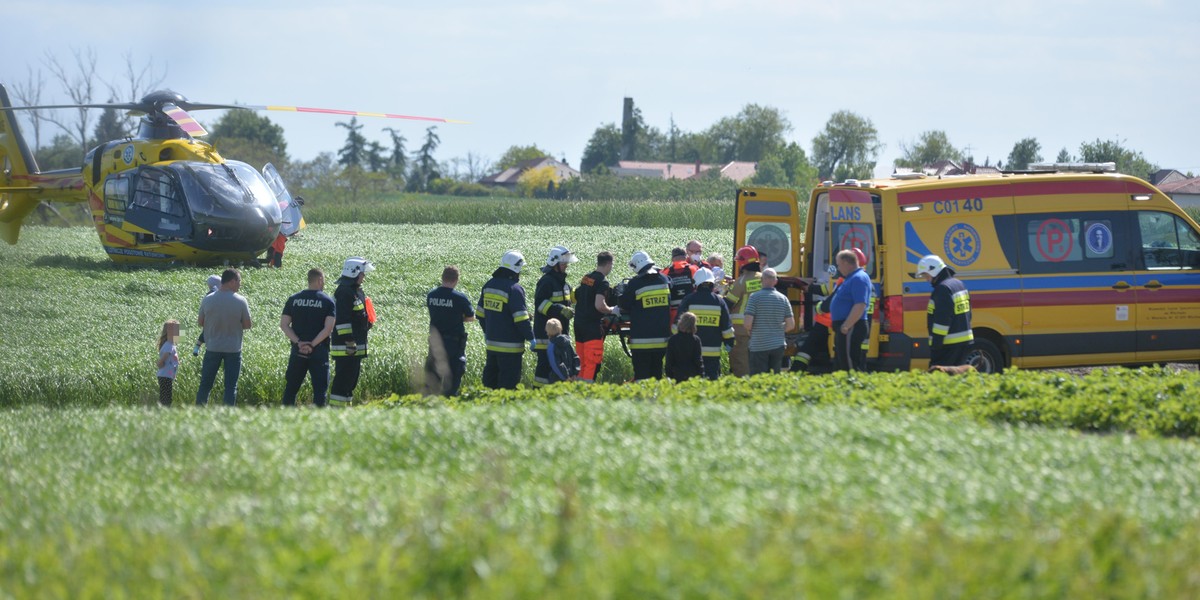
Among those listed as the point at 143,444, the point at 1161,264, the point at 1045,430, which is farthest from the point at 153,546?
the point at 1161,264

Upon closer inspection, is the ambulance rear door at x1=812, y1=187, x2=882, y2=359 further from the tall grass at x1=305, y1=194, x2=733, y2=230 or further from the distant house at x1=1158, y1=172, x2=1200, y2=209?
the distant house at x1=1158, y1=172, x2=1200, y2=209

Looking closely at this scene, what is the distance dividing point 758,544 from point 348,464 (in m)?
3.30

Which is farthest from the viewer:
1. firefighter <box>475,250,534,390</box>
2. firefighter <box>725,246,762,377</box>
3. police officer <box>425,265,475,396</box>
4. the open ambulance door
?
the open ambulance door

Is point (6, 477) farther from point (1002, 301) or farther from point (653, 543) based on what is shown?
point (1002, 301)

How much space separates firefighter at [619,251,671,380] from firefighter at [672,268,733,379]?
32cm

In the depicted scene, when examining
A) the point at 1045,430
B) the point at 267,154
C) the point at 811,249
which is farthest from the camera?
the point at 267,154

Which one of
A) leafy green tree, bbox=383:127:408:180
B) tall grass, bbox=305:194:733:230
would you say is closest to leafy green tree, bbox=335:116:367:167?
leafy green tree, bbox=383:127:408:180

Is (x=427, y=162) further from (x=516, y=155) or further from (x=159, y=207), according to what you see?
(x=159, y=207)

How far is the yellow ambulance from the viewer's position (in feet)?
45.2

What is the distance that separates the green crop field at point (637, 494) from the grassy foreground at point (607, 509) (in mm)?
19

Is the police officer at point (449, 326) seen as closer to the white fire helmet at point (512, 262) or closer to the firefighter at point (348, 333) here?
the white fire helmet at point (512, 262)

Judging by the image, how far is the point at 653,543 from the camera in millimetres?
4906

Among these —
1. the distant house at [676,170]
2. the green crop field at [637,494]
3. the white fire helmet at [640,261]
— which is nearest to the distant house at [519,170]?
the distant house at [676,170]

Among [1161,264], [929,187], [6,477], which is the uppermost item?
[929,187]
